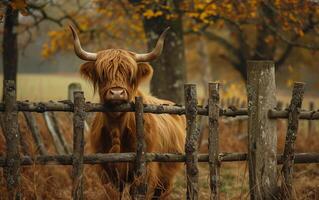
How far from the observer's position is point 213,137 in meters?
4.77

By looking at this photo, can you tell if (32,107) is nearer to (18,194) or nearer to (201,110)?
(18,194)

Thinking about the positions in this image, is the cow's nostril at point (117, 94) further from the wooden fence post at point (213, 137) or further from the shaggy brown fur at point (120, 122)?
the wooden fence post at point (213, 137)

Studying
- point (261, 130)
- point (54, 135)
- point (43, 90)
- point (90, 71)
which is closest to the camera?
point (261, 130)

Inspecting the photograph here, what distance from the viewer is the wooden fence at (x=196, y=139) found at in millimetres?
4496

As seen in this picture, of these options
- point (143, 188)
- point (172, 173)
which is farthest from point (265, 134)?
point (172, 173)

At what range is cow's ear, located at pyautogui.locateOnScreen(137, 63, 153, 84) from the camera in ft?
18.0

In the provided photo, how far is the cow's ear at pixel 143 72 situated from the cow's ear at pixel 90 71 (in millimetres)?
450

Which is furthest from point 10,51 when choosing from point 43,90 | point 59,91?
point 59,91

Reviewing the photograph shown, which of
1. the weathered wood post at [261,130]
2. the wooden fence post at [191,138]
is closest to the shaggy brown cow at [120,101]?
the wooden fence post at [191,138]

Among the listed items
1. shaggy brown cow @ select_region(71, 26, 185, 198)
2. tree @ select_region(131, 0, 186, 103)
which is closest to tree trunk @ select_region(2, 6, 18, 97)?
tree @ select_region(131, 0, 186, 103)

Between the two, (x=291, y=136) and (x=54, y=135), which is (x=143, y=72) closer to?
(x=291, y=136)

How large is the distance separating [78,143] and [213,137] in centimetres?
121

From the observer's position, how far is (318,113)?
5.07m

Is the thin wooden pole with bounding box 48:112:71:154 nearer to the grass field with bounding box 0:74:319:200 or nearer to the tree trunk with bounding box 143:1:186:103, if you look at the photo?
the grass field with bounding box 0:74:319:200
